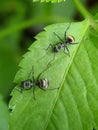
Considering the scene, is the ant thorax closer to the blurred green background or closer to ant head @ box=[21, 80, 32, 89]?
ant head @ box=[21, 80, 32, 89]

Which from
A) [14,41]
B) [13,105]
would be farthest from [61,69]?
[14,41]

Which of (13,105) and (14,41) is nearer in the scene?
(13,105)

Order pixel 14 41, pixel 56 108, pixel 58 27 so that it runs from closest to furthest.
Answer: pixel 56 108 → pixel 58 27 → pixel 14 41

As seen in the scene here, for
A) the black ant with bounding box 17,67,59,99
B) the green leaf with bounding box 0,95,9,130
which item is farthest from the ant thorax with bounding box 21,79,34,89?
the green leaf with bounding box 0,95,9,130

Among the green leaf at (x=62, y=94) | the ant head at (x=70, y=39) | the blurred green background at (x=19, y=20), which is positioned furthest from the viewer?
the blurred green background at (x=19, y=20)

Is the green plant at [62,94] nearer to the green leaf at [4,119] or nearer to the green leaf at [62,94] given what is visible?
the green leaf at [62,94]

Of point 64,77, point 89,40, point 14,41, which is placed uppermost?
point 89,40

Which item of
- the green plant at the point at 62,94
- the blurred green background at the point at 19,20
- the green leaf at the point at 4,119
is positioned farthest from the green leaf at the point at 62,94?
the blurred green background at the point at 19,20

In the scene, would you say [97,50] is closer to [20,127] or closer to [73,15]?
[20,127]
